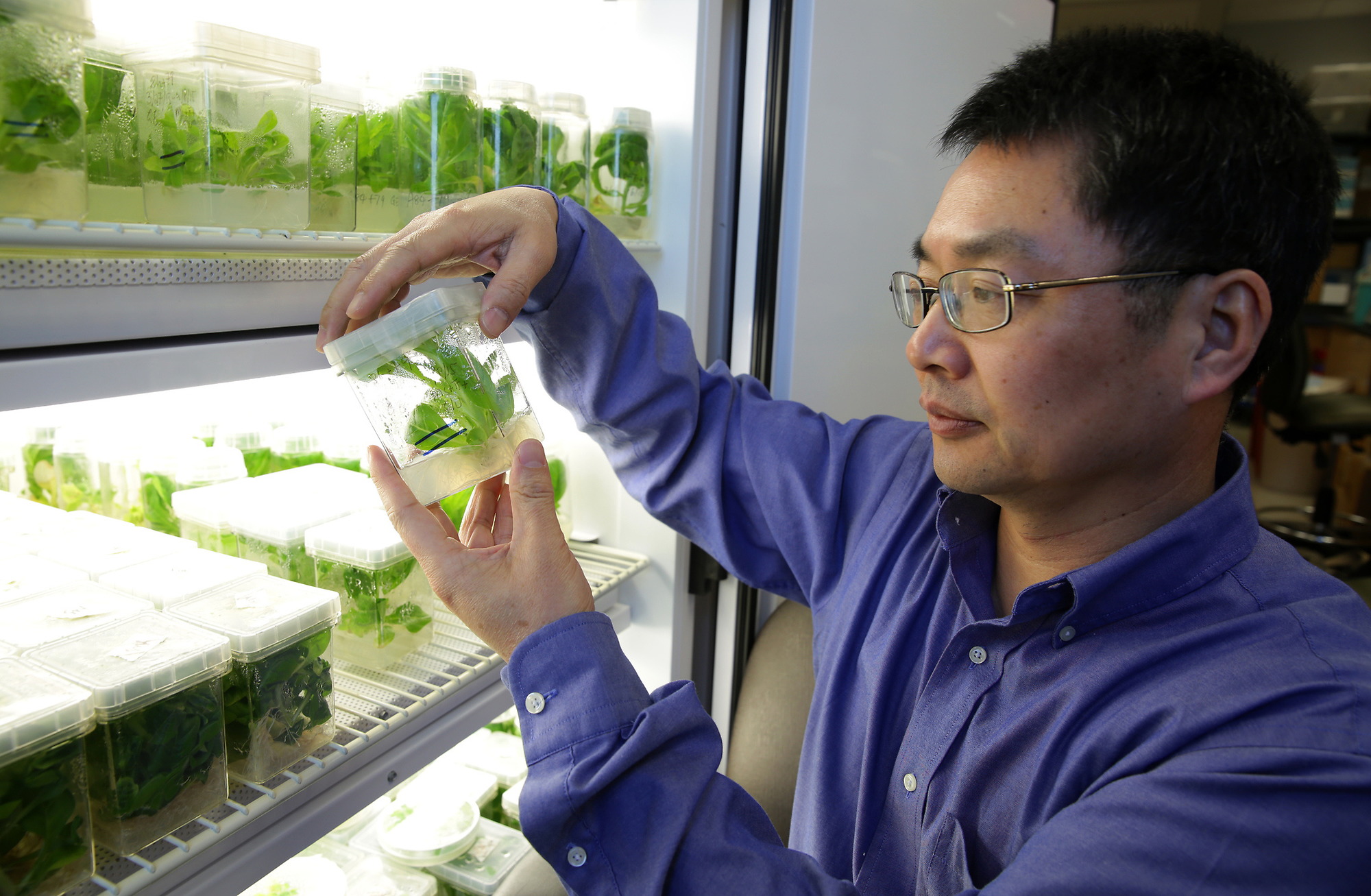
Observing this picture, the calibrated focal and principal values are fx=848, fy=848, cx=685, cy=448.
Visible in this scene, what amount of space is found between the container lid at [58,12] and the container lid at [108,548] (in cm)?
54

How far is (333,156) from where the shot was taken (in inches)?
35.0

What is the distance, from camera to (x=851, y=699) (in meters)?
1.08

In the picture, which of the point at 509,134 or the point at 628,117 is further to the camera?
the point at 628,117

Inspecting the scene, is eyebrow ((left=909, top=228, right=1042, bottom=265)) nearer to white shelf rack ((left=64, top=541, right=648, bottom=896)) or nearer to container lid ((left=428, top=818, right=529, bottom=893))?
white shelf rack ((left=64, top=541, right=648, bottom=896))

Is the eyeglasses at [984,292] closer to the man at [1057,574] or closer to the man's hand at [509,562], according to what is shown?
the man at [1057,574]

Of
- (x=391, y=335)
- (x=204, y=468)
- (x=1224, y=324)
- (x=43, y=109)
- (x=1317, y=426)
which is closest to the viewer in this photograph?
(x=43, y=109)

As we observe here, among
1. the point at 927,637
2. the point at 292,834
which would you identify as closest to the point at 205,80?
the point at 292,834

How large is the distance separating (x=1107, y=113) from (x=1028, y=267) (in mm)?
165

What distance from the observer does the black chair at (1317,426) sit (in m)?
3.99

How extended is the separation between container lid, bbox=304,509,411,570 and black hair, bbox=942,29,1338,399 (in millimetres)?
825

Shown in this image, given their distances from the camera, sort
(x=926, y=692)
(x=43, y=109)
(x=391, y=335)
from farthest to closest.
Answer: (x=926, y=692) < (x=391, y=335) < (x=43, y=109)

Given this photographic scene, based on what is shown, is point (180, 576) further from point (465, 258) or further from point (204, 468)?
point (465, 258)

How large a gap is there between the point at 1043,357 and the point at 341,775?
858mm

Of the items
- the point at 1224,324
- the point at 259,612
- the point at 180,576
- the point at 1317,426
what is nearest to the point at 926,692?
the point at 1224,324
